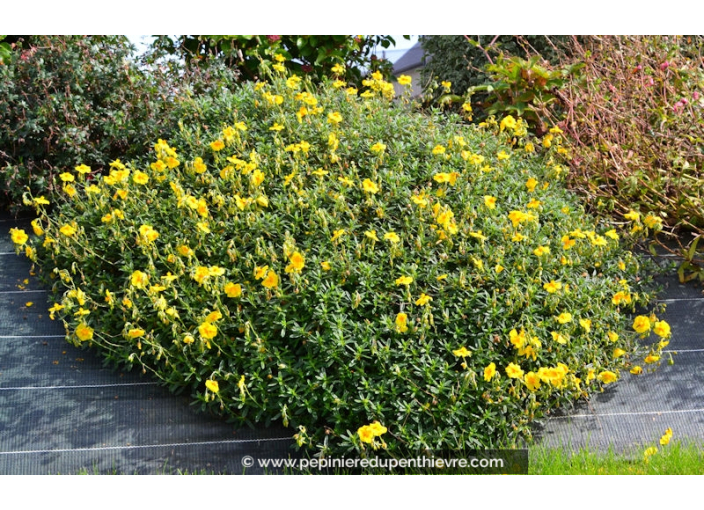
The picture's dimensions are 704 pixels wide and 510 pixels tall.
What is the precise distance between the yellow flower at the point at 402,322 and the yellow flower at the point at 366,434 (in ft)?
1.37

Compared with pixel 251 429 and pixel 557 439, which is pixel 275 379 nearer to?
pixel 251 429

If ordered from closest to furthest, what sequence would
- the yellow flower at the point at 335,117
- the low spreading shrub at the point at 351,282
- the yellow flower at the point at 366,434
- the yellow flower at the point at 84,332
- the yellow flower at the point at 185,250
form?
1. the yellow flower at the point at 366,434
2. the low spreading shrub at the point at 351,282
3. the yellow flower at the point at 84,332
4. the yellow flower at the point at 185,250
5. the yellow flower at the point at 335,117

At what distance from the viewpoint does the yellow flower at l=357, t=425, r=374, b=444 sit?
2.50 metres

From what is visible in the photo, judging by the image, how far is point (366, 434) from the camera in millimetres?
2504

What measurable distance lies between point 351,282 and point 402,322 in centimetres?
38

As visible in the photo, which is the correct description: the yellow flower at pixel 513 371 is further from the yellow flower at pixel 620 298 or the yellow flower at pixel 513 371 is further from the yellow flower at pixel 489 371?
the yellow flower at pixel 620 298

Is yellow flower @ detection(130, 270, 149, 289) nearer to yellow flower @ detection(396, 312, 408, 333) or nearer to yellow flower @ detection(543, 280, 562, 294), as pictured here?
yellow flower @ detection(396, 312, 408, 333)

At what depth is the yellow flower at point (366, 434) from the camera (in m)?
2.50

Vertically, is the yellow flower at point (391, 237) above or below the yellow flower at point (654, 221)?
above

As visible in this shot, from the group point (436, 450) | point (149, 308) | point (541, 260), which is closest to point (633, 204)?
point (541, 260)

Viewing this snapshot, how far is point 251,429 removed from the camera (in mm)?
2920

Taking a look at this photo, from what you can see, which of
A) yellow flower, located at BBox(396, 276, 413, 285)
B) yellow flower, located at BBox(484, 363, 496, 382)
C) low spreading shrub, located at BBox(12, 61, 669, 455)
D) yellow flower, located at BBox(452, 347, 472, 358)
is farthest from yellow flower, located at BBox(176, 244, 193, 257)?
yellow flower, located at BBox(484, 363, 496, 382)

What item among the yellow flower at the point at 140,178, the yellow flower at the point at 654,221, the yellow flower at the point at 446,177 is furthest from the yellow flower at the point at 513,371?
the yellow flower at the point at 140,178

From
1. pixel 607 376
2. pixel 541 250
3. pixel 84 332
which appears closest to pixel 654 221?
pixel 541 250
